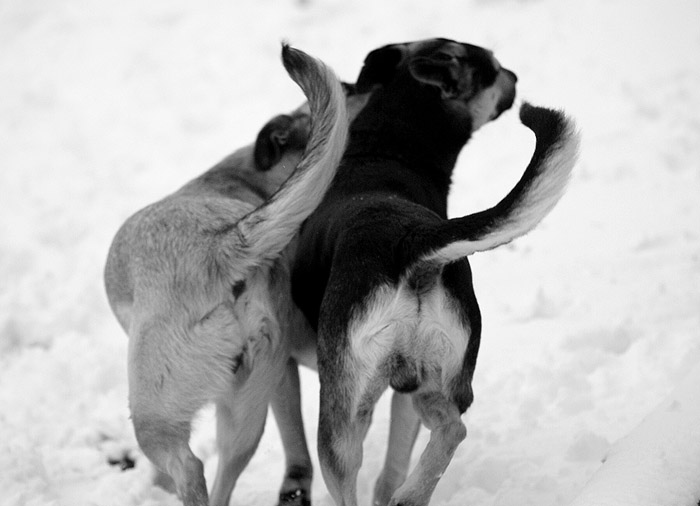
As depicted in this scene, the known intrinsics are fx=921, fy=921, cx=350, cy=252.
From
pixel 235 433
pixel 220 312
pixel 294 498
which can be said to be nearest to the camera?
pixel 220 312

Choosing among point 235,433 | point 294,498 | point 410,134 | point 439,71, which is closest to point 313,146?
point 410,134

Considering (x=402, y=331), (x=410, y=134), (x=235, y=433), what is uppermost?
(x=410, y=134)

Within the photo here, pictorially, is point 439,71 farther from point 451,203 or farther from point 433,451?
point 451,203

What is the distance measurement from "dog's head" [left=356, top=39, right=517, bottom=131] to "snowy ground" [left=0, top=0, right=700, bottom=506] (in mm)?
1566

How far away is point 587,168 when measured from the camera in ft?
24.4

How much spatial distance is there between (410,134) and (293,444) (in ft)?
5.10

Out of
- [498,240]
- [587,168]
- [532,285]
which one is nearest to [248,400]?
[498,240]

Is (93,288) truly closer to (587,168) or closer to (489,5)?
(587,168)

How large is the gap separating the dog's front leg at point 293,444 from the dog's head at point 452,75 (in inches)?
57.5

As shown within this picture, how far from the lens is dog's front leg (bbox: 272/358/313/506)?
426 cm

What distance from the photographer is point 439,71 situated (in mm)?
4352

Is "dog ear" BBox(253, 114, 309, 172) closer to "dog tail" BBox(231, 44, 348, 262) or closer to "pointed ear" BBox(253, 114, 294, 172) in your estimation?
"pointed ear" BBox(253, 114, 294, 172)

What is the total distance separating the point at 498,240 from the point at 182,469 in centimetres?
153

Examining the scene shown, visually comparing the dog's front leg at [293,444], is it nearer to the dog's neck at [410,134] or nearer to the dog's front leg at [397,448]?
the dog's front leg at [397,448]
